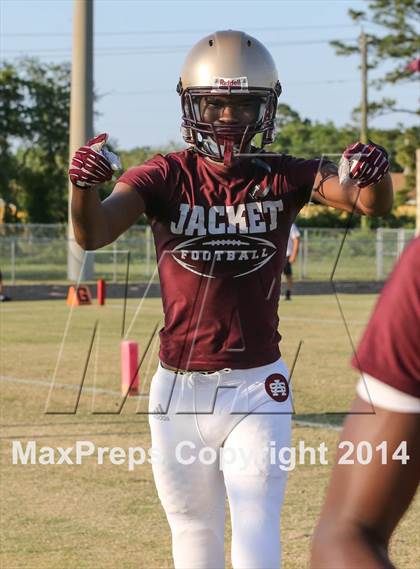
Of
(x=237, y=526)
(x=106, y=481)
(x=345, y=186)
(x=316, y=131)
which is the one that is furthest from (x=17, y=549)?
(x=316, y=131)

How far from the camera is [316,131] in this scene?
9544 centimetres

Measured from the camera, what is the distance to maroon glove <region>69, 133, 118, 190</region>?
163 inches

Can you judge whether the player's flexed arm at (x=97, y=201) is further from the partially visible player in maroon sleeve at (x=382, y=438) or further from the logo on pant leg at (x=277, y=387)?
the partially visible player in maroon sleeve at (x=382, y=438)

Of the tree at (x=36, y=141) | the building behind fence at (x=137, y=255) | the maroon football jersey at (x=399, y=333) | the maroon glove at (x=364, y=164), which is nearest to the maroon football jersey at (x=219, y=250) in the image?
the maroon glove at (x=364, y=164)

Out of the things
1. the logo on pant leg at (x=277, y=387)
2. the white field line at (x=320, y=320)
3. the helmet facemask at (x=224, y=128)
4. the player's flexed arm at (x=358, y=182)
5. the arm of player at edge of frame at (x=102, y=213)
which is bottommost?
the white field line at (x=320, y=320)

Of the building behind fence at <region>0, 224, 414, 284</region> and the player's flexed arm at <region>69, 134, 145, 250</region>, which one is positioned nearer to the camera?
the player's flexed arm at <region>69, 134, 145, 250</region>

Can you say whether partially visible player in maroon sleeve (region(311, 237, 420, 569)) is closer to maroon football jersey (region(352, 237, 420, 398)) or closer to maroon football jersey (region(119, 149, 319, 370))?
maroon football jersey (region(352, 237, 420, 398))

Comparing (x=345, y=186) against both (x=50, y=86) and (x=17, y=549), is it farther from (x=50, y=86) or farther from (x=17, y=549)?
(x=50, y=86)

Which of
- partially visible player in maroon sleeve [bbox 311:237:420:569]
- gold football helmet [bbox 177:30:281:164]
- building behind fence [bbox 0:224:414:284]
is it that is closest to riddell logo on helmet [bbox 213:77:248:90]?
gold football helmet [bbox 177:30:281:164]

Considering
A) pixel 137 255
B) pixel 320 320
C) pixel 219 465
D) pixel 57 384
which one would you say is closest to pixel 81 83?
pixel 137 255

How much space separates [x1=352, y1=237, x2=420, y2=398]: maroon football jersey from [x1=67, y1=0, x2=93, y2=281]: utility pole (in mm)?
34297

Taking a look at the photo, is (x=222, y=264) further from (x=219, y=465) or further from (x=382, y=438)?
(x=382, y=438)

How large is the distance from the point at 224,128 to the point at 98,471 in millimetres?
4132

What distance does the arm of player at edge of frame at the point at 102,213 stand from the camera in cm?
424
